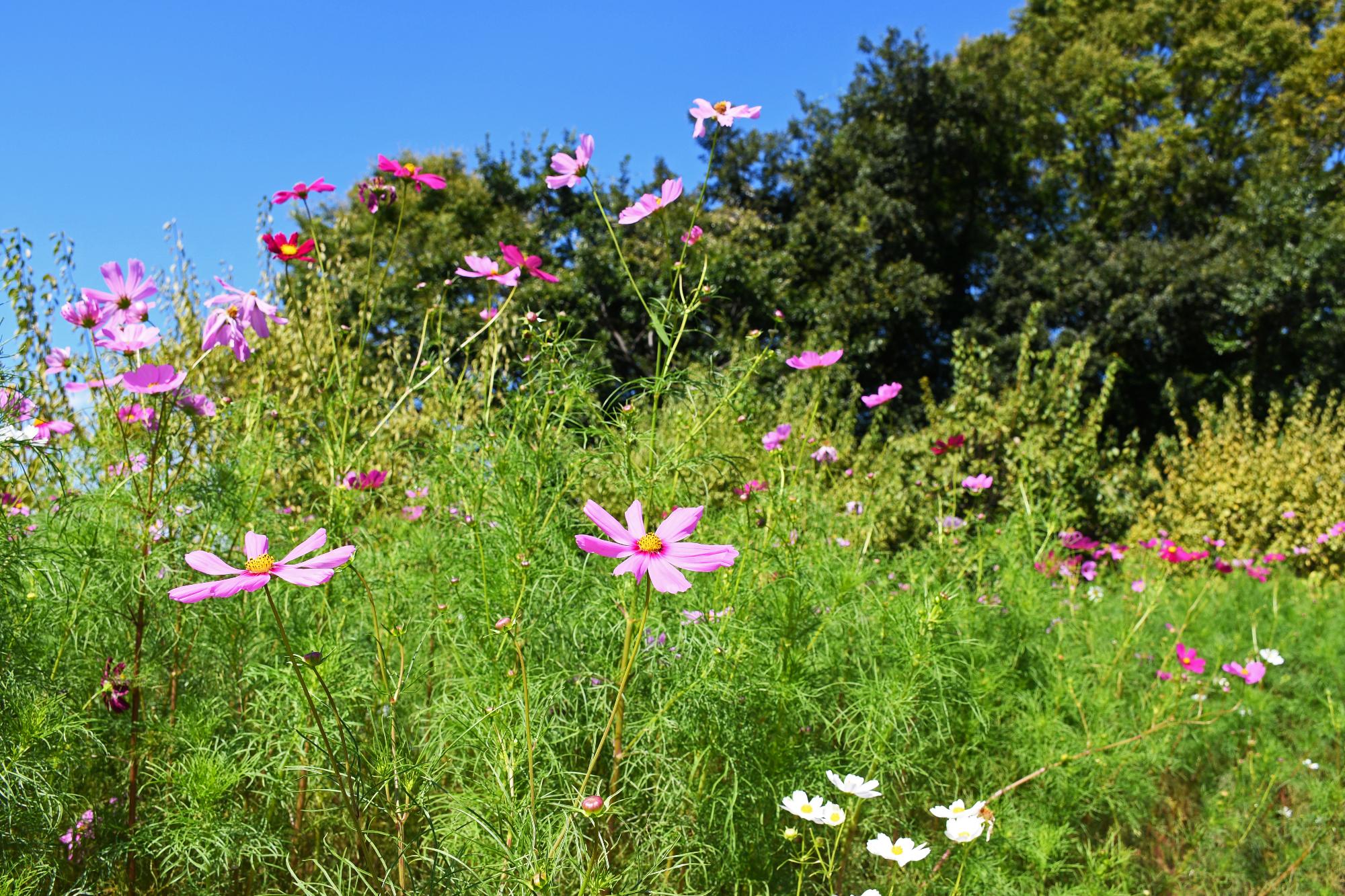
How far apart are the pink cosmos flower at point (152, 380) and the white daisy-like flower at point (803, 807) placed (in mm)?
1075

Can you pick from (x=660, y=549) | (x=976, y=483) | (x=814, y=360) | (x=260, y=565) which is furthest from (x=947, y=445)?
(x=260, y=565)

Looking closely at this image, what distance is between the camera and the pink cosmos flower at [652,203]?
1317mm

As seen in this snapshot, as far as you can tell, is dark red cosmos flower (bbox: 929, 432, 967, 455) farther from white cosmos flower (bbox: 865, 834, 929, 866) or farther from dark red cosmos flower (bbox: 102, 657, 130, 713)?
dark red cosmos flower (bbox: 102, 657, 130, 713)

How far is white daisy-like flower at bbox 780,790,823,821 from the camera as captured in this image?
116 cm

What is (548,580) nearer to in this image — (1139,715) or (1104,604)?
(1139,715)

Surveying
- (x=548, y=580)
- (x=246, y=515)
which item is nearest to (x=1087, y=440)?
(x=548, y=580)

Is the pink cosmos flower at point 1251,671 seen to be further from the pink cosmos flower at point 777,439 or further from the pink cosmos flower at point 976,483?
the pink cosmos flower at point 777,439

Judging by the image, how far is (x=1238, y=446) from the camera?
20.7 ft

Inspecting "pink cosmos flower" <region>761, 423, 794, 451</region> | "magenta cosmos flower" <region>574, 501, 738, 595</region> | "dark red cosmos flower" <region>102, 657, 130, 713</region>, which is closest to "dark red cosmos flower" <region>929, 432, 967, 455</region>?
"pink cosmos flower" <region>761, 423, 794, 451</region>

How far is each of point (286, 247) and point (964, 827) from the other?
54.8 inches

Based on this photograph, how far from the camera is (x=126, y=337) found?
54.9 inches

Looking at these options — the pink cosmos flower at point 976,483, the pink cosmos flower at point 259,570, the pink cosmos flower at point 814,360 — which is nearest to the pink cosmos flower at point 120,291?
the pink cosmos flower at point 259,570

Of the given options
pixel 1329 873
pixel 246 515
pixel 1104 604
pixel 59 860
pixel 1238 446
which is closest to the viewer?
pixel 59 860

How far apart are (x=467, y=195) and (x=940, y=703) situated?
9.02 meters
